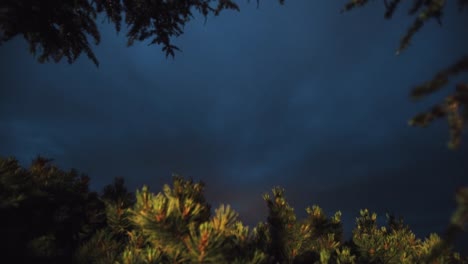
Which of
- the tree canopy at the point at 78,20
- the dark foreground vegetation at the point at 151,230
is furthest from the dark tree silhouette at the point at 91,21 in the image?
the dark foreground vegetation at the point at 151,230

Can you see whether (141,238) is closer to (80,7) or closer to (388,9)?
(388,9)

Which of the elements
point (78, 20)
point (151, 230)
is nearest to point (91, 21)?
point (78, 20)

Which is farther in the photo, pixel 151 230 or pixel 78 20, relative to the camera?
pixel 78 20

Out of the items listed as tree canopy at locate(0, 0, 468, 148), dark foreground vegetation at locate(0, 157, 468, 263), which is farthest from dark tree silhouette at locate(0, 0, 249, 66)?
dark foreground vegetation at locate(0, 157, 468, 263)

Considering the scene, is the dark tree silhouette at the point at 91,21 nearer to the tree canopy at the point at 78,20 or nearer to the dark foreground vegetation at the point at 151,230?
the tree canopy at the point at 78,20

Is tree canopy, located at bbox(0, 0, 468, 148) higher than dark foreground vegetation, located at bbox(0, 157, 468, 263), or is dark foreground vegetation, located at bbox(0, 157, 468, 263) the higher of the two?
tree canopy, located at bbox(0, 0, 468, 148)

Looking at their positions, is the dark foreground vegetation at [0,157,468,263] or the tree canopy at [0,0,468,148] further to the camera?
the tree canopy at [0,0,468,148]

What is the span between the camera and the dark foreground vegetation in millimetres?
2387

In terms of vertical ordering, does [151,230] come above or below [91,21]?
below

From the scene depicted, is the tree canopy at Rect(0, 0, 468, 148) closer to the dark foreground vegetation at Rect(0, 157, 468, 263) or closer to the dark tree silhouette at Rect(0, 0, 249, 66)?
the dark tree silhouette at Rect(0, 0, 249, 66)

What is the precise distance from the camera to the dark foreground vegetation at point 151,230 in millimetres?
2387

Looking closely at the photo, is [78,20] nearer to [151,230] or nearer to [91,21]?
[91,21]

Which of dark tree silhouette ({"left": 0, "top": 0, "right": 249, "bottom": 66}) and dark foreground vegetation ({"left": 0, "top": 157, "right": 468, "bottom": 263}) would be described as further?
dark tree silhouette ({"left": 0, "top": 0, "right": 249, "bottom": 66})

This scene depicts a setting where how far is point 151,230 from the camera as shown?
2414mm
